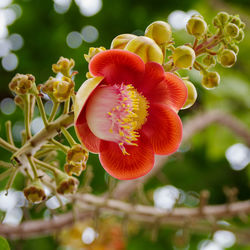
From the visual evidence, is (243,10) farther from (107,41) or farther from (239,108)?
(107,41)

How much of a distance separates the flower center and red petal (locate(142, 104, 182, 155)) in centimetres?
3

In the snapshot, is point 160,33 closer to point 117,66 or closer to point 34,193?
point 117,66

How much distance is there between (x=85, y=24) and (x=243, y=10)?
1.37 meters

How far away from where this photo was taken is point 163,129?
86cm

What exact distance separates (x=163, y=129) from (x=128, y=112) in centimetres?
10

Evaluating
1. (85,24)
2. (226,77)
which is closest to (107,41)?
(85,24)

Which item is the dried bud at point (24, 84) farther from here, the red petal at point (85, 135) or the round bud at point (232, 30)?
the round bud at point (232, 30)

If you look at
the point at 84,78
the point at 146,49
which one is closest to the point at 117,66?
the point at 146,49

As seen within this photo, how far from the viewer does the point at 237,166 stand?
2842mm

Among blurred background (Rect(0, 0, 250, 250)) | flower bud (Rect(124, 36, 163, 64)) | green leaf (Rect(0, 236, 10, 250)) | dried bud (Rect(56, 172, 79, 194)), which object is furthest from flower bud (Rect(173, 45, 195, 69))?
blurred background (Rect(0, 0, 250, 250))

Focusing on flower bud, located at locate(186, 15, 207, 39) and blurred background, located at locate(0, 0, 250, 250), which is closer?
flower bud, located at locate(186, 15, 207, 39)

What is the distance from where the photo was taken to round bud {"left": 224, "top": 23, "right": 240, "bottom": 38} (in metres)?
0.82

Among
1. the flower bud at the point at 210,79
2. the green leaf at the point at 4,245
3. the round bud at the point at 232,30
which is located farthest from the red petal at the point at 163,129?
the green leaf at the point at 4,245

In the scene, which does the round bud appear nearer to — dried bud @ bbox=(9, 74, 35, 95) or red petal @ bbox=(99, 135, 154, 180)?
red petal @ bbox=(99, 135, 154, 180)
